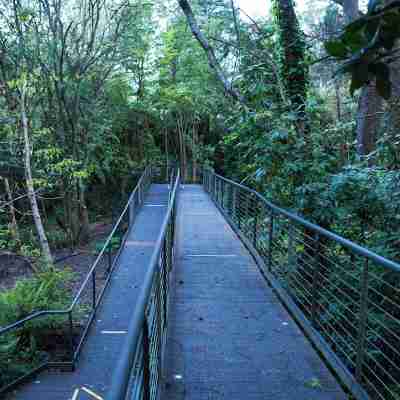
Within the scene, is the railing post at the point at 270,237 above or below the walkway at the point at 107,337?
above

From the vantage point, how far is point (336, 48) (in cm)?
140

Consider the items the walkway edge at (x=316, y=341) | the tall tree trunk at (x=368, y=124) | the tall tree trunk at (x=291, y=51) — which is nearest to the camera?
the walkway edge at (x=316, y=341)

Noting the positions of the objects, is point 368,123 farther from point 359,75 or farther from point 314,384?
point 359,75

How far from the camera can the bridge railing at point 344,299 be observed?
267cm

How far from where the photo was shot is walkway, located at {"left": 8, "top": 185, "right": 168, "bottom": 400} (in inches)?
237

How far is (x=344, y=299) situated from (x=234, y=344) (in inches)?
90.7

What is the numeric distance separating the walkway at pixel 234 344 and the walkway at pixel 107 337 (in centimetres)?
93

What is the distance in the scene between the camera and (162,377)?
9.34 feet

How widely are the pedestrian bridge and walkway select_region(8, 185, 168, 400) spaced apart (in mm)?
28

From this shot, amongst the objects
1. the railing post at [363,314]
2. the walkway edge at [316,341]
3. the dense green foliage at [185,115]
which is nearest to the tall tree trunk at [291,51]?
the dense green foliage at [185,115]

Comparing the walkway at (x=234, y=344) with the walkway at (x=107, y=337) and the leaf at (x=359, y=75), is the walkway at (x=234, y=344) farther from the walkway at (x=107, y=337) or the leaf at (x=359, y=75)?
the leaf at (x=359, y=75)

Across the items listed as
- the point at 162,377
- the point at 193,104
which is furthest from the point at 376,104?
the point at 193,104

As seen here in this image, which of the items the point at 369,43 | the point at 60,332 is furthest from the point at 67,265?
the point at 369,43

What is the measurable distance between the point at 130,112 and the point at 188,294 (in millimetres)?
17921
